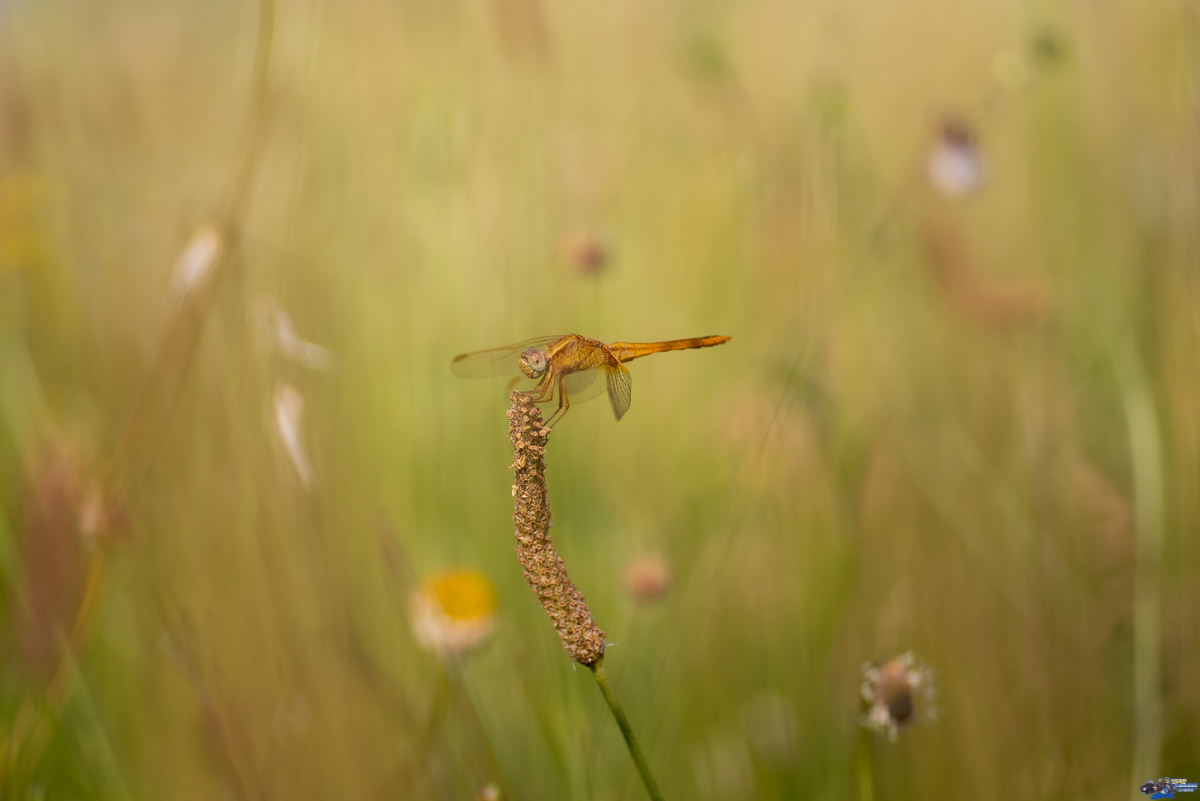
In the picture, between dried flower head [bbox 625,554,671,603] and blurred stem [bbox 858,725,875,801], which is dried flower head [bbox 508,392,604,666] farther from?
dried flower head [bbox 625,554,671,603]

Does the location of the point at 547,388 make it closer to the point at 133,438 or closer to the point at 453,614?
the point at 453,614

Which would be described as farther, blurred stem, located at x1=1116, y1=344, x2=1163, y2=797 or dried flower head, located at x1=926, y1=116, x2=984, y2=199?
dried flower head, located at x1=926, y1=116, x2=984, y2=199

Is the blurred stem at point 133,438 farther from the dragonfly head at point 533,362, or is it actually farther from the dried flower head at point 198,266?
the dragonfly head at point 533,362

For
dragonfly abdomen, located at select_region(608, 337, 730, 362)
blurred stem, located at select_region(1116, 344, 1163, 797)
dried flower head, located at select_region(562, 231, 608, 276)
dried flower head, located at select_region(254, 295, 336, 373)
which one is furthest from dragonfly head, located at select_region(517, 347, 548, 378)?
blurred stem, located at select_region(1116, 344, 1163, 797)

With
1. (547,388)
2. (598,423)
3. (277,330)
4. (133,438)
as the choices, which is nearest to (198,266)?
(277,330)

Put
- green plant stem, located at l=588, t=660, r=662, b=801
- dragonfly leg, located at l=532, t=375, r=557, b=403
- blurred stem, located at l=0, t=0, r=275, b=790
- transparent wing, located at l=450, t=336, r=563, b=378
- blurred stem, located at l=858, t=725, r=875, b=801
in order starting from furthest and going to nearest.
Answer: transparent wing, located at l=450, t=336, r=563, b=378 < blurred stem, located at l=0, t=0, r=275, b=790 < dragonfly leg, located at l=532, t=375, r=557, b=403 < blurred stem, located at l=858, t=725, r=875, b=801 < green plant stem, located at l=588, t=660, r=662, b=801

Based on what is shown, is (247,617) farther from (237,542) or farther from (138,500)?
(138,500)
